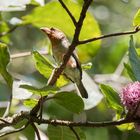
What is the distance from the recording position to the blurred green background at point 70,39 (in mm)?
1908

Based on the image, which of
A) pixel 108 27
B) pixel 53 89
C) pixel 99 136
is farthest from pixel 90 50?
pixel 108 27

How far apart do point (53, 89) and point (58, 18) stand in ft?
2.77

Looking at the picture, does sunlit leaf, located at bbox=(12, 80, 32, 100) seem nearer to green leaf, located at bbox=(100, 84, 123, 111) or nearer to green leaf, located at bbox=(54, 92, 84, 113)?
green leaf, located at bbox=(54, 92, 84, 113)

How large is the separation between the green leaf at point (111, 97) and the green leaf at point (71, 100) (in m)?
0.07

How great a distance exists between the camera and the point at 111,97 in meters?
1.19

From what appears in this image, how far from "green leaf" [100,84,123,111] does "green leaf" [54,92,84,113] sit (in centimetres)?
7

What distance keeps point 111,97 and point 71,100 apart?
0.09 meters

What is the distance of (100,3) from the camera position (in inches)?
172

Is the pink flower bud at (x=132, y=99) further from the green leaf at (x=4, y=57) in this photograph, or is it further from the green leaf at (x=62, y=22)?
the green leaf at (x=62, y=22)

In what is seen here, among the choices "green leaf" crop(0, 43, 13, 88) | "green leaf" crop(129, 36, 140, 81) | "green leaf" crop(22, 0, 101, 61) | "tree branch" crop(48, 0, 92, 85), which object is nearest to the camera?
"tree branch" crop(48, 0, 92, 85)

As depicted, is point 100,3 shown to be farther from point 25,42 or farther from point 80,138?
point 80,138

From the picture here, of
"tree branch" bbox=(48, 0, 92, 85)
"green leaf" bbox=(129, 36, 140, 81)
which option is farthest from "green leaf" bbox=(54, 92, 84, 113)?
"green leaf" bbox=(129, 36, 140, 81)

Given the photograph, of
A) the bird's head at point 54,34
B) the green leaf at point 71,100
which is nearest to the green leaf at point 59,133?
the green leaf at point 71,100

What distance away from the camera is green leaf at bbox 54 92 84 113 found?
122cm
